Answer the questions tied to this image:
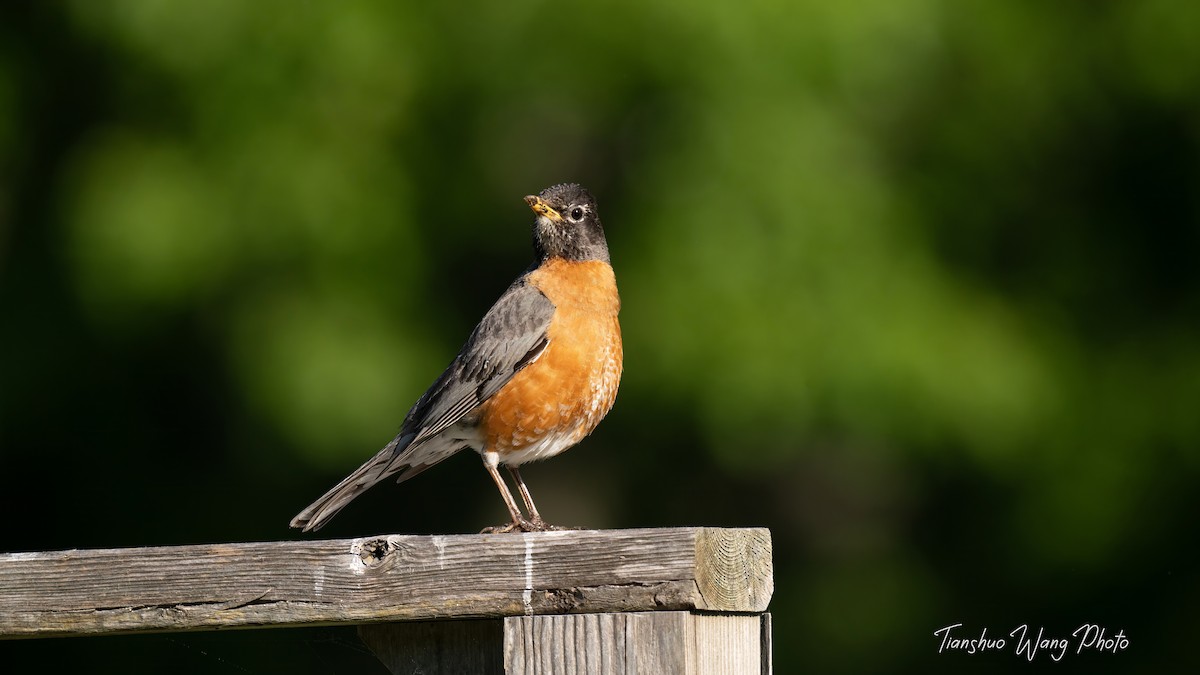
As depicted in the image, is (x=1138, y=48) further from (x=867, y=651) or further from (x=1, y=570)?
(x=1, y=570)

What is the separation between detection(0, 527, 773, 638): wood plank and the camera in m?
2.70

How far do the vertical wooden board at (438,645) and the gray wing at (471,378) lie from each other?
1757 mm

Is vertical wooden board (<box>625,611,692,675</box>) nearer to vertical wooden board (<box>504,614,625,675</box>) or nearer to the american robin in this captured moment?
vertical wooden board (<box>504,614,625,675</box>)

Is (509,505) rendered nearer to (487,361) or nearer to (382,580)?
(487,361)

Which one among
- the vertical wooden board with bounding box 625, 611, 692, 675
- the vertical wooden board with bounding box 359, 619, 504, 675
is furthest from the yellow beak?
the vertical wooden board with bounding box 625, 611, 692, 675

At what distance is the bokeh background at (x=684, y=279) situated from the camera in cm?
754

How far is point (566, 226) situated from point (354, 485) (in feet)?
→ 4.43

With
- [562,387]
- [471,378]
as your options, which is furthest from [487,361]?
[562,387]

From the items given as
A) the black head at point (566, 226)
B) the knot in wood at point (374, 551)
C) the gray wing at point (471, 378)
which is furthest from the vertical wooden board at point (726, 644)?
the black head at point (566, 226)

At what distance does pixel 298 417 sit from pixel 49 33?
9.97 feet

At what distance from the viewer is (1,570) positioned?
10.1 ft

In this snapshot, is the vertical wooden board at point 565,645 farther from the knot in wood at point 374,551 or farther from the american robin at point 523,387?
the american robin at point 523,387

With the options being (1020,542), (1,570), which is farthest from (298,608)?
(1020,542)

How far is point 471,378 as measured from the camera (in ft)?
16.6
